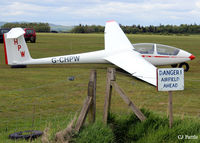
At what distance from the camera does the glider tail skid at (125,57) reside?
13445mm

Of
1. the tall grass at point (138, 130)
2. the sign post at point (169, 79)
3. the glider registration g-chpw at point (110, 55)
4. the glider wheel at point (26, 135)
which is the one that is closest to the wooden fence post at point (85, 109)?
the tall grass at point (138, 130)

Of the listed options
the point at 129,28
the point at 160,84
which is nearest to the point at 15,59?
the point at 160,84

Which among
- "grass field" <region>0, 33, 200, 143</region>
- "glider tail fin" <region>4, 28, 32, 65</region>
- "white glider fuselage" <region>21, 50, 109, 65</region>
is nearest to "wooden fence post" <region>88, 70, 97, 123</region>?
"grass field" <region>0, 33, 200, 143</region>

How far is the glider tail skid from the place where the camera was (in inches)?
529

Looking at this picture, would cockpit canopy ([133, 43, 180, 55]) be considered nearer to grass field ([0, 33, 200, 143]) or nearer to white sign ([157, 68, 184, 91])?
grass field ([0, 33, 200, 143])

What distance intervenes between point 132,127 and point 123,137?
275 mm

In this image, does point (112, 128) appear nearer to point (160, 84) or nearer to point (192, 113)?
point (160, 84)

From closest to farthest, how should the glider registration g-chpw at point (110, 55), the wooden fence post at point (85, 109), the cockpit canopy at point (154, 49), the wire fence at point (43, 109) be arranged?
the wooden fence post at point (85, 109)
the wire fence at point (43, 109)
the glider registration g-chpw at point (110, 55)
the cockpit canopy at point (154, 49)

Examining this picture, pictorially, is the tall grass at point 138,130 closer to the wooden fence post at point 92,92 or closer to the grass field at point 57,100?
the wooden fence post at point 92,92

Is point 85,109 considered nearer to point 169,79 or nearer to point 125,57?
point 169,79

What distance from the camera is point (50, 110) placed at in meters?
9.21

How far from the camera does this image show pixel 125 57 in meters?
16.6

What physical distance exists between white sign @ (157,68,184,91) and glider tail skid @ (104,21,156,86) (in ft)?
17.5

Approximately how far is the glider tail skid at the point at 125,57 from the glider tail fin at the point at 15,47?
4498mm
